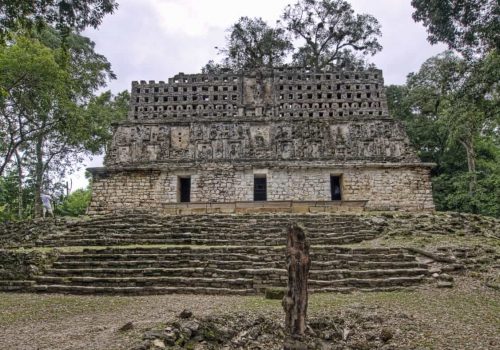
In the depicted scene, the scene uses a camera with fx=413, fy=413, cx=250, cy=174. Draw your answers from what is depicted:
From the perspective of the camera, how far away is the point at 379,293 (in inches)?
310

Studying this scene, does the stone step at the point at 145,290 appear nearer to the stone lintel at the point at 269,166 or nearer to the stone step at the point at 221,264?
the stone step at the point at 221,264

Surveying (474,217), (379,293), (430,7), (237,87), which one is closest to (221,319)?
(379,293)

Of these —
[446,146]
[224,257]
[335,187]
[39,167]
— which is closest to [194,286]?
[224,257]

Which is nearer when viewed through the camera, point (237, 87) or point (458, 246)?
point (458, 246)

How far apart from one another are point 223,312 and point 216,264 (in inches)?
114

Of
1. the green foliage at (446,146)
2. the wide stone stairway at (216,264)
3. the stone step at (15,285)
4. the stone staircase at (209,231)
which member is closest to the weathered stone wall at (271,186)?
the green foliage at (446,146)

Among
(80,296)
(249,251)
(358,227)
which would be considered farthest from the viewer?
(358,227)

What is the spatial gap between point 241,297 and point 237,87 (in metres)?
14.0

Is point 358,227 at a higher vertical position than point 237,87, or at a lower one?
lower

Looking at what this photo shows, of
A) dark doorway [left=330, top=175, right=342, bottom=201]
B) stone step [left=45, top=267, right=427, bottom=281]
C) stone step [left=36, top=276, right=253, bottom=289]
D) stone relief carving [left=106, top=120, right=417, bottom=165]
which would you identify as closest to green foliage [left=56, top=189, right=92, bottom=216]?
stone relief carving [left=106, top=120, right=417, bottom=165]

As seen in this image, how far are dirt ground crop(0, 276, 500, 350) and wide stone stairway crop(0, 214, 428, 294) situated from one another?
0.52m

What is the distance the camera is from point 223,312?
635cm

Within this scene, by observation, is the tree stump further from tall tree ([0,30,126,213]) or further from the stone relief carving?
the stone relief carving

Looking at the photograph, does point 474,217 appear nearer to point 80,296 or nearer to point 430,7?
point 430,7
